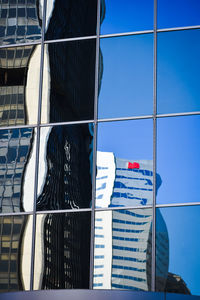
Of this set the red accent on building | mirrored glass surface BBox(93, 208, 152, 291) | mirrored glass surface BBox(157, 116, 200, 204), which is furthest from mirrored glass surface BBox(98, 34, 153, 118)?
mirrored glass surface BBox(93, 208, 152, 291)

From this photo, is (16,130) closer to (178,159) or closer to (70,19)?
(70,19)

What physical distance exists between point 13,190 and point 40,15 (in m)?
4.52

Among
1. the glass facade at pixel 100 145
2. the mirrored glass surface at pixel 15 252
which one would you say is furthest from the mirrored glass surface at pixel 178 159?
the mirrored glass surface at pixel 15 252

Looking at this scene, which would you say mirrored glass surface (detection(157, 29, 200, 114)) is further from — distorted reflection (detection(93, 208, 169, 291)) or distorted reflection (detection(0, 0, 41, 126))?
distorted reflection (detection(0, 0, 41, 126))

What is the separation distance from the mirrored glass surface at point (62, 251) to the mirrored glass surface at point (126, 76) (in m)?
2.62

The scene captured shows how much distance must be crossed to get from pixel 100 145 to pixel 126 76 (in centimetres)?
183

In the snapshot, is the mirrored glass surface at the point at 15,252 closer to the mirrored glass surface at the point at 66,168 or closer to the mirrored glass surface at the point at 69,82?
the mirrored glass surface at the point at 66,168

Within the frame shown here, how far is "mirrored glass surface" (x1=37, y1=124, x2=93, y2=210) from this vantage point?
586 inches

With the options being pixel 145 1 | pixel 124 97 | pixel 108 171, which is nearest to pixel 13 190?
pixel 108 171

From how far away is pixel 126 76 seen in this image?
15.6 metres

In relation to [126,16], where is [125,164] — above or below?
below

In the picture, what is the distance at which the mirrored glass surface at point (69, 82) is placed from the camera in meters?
15.5

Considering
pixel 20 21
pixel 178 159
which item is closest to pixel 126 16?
pixel 20 21

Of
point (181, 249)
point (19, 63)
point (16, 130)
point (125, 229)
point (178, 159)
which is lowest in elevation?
point (181, 249)
